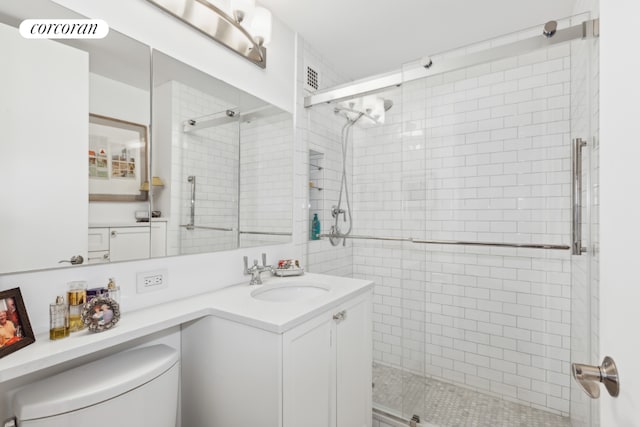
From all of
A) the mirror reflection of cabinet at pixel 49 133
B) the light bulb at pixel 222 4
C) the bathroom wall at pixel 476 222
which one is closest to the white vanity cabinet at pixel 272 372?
the mirror reflection of cabinet at pixel 49 133

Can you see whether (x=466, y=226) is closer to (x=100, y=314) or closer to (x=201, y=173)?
(x=201, y=173)

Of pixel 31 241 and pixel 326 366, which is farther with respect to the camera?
pixel 326 366

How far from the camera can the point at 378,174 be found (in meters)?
2.62

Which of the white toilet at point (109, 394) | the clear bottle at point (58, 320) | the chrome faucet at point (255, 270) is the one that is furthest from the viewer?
the chrome faucet at point (255, 270)

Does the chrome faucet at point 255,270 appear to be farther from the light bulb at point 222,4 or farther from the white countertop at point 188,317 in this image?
the light bulb at point 222,4

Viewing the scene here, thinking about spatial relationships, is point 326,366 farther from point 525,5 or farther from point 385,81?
point 525,5

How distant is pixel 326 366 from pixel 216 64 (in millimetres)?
1647

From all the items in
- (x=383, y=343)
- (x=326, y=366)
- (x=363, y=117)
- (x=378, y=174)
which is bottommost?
(x=383, y=343)

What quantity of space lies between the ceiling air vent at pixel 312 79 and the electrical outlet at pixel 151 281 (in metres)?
1.74

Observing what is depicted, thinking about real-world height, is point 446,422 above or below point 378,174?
below

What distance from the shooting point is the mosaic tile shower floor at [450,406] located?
1.97m

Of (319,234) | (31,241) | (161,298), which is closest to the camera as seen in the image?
(31,241)

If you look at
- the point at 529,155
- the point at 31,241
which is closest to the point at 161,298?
the point at 31,241

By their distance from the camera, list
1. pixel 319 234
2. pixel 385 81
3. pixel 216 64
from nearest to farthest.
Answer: pixel 216 64 → pixel 385 81 → pixel 319 234
